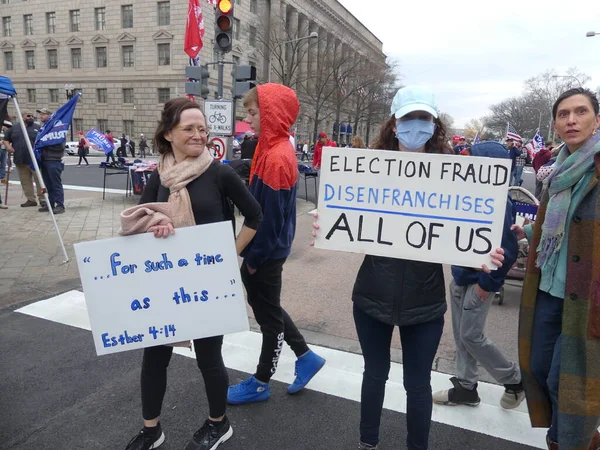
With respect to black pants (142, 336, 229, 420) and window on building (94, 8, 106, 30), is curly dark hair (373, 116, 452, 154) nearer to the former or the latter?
black pants (142, 336, 229, 420)

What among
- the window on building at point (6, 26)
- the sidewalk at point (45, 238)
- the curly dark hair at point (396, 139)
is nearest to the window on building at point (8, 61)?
the window on building at point (6, 26)

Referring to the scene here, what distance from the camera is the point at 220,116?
29.0ft

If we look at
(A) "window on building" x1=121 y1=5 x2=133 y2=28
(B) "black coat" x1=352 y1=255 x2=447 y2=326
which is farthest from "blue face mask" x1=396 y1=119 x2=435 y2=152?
(A) "window on building" x1=121 y1=5 x2=133 y2=28

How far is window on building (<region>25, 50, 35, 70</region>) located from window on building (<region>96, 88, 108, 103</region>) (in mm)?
9554

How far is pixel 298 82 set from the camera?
3259 cm

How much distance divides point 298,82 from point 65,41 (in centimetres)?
2976

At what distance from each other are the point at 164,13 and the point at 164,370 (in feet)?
155

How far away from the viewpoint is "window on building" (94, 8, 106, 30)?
149ft

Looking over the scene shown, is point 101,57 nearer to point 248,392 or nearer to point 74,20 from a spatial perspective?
point 74,20

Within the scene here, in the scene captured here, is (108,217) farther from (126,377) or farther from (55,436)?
(55,436)

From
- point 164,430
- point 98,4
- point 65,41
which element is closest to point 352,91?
point 98,4

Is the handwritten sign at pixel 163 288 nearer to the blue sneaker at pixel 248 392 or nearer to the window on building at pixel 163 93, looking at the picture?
the blue sneaker at pixel 248 392

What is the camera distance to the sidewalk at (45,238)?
514cm

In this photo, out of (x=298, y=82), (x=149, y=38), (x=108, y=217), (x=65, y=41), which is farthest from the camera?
(x=65, y=41)
